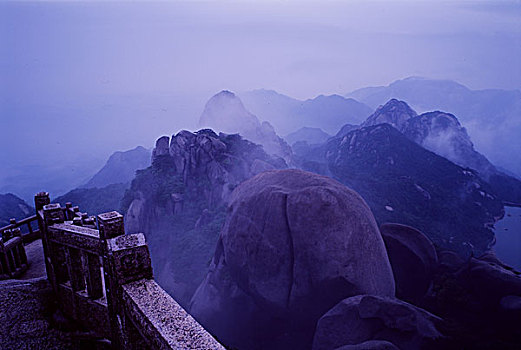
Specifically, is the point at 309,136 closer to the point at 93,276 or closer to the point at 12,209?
the point at 12,209

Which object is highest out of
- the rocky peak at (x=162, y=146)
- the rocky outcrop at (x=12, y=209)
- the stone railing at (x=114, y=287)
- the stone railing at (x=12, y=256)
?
the stone railing at (x=114, y=287)

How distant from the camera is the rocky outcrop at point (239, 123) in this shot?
2576 inches

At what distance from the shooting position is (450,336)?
1459 centimetres

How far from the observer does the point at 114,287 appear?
4988 mm

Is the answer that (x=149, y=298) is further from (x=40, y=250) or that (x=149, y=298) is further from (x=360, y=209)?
(x=360, y=209)

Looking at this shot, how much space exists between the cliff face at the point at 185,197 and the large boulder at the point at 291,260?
13705mm

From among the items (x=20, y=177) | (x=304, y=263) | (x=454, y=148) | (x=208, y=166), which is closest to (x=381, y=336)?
(x=304, y=263)

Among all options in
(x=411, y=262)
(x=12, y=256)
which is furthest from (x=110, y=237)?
(x=411, y=262)

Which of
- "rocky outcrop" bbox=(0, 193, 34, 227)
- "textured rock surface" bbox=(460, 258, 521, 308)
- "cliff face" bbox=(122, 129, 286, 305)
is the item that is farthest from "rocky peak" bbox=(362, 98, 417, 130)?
"rocky outcrop" bbox=(0, 193, 34, 227)

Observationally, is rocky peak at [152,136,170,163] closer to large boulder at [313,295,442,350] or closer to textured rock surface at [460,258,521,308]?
large boulder at [313,295,442,350]

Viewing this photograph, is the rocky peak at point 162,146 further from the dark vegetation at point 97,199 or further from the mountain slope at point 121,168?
the mountain slope at point 121,168

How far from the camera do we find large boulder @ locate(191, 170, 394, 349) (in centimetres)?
1811

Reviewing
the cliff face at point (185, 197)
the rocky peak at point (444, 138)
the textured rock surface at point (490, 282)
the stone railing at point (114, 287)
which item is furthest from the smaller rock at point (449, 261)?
the rocky peak at point (444, 138)

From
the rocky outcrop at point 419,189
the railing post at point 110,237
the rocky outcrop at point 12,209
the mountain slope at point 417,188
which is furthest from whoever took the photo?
the rocky outcrop at point 12,209
